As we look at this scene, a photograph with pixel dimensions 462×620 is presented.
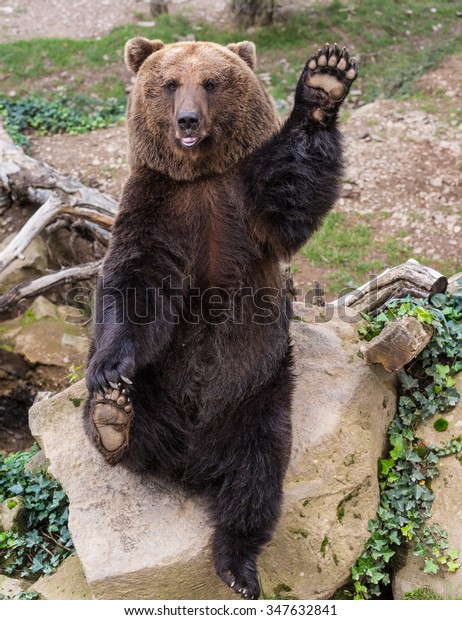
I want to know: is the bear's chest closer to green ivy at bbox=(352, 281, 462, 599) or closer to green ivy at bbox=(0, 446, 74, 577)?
green ivy at bbox=(352, 281, 462, 599)

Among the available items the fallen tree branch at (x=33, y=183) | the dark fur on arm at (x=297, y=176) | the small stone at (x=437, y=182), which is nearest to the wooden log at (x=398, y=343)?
the dark fur on arm at (x=297, y=176)

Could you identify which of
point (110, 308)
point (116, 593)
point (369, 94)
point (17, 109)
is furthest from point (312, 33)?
point (116, 593)

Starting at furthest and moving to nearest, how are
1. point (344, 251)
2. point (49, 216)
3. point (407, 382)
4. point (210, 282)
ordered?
point (344, 251) < point (49, 216) < point (407, 382) < point (210, 282)

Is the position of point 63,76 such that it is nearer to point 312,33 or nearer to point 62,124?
point 62,124

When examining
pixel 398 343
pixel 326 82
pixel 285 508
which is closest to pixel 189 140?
pixel 326 82

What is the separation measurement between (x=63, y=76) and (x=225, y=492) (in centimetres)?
884

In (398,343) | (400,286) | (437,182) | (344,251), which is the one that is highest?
(398,343)

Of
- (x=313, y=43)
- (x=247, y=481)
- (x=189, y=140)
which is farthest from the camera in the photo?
(x=313, y=43)

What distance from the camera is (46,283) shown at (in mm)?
7500

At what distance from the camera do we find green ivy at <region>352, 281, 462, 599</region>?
198 inches

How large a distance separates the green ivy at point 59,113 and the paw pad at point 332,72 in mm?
6805

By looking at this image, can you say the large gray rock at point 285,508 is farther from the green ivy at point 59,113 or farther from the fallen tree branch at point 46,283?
the green ivy at point 59,113

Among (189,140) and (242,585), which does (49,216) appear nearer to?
(189,140)

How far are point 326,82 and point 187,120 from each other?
2.63 feet
